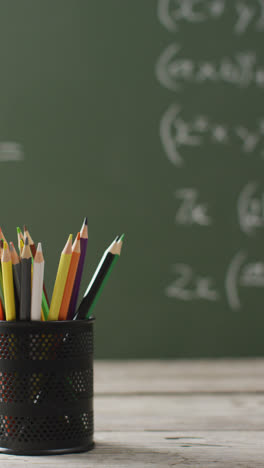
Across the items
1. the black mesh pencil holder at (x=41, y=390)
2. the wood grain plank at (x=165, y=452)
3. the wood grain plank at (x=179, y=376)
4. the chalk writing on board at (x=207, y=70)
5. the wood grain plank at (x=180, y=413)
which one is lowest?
the wood grain plank at (x=179, y=376)

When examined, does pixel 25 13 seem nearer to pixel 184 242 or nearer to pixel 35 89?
pixel 35 89

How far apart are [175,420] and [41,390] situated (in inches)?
10.5

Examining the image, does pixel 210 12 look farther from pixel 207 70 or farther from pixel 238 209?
pixel 238 209

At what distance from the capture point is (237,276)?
5.39ft

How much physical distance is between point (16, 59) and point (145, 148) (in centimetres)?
41

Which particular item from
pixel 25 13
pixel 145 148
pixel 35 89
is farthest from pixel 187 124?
Result: pixel 25 13

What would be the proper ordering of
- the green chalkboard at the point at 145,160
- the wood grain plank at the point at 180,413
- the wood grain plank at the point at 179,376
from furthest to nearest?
the green chalkboard at the point at 145,160 → the wood grain plank at the point at 179,376 → the wood grain plank at the point at 180,413

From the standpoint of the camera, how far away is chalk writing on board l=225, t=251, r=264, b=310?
1641 mm

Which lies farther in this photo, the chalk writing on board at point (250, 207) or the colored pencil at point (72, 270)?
the chalk writing on board at point (250, 207)

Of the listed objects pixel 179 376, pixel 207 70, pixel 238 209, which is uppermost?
pixel 207 70

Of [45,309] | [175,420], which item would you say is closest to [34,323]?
[45,309]

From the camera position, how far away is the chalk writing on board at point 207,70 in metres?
1.65

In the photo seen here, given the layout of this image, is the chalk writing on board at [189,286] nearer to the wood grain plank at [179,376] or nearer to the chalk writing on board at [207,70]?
the wood grain plank at [179,376]

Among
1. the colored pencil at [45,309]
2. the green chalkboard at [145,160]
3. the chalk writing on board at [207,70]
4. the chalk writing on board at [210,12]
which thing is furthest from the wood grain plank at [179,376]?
the chalk writing on board at [210,12]
